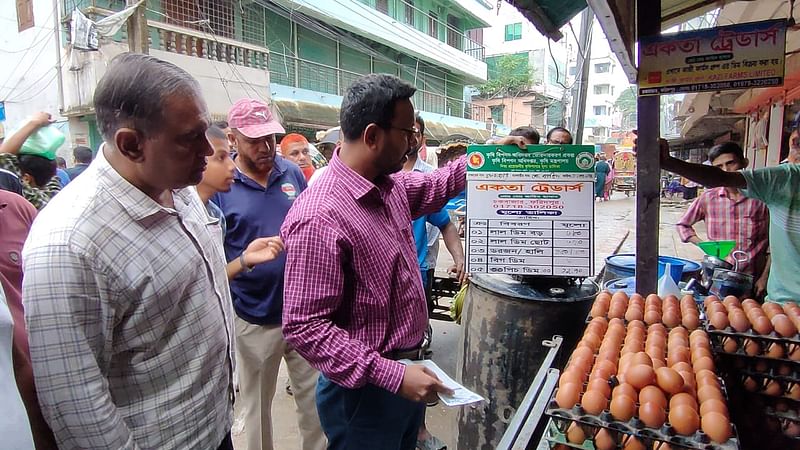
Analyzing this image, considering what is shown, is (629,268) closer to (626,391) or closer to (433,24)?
(626,391)

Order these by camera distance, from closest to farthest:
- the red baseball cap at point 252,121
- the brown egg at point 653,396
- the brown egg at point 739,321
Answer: the brown egg at point 653,396 < the brown egg at point 739,321 < the red baseball cap at point 252,121

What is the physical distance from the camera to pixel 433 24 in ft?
73.7

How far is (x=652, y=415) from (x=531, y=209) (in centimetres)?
135

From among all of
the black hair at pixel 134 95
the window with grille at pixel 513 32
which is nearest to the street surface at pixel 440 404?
the black hair at pixel 134 95

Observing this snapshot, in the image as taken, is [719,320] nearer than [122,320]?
No

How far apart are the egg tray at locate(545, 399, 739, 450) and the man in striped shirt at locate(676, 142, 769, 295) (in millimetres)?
Result: 3189

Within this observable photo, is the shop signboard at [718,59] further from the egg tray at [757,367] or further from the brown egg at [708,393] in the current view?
the brown egg at [708,393]

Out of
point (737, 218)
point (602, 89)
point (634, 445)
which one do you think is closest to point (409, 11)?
point (737, 218)

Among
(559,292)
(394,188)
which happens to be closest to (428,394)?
(394,188)

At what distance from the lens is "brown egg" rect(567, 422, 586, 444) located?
1.21 meters

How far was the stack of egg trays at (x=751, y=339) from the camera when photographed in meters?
1.52

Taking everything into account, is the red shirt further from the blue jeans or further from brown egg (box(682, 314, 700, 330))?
brown egg (box(682, 314, 700, 330))

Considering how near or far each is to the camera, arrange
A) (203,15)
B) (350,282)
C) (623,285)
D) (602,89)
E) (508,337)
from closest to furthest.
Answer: (350,282)
(508,337)
(623,285)
(203,15)
(602,89)

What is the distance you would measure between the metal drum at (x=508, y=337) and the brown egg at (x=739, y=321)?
0.73 metres
